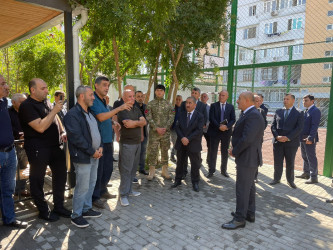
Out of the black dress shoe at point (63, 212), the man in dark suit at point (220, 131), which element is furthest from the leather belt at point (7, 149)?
the man in dark suit at point (220, 131)

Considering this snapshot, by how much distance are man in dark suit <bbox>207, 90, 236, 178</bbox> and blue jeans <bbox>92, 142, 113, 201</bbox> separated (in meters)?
2.62

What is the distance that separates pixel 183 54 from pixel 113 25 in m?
2.32

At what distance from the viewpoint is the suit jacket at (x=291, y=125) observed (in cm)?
531

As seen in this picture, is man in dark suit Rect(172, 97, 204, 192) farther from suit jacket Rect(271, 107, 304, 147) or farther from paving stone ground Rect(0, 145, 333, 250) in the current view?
suit jacket Rect(271, 107, 304, 147)

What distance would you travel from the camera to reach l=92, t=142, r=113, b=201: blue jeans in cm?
430

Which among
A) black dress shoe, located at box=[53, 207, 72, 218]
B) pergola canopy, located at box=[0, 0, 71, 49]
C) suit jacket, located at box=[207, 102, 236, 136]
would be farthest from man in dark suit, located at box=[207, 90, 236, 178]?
pergola canopy, located at box=[0, 0, 71, 49]

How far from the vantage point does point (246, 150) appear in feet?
11.8

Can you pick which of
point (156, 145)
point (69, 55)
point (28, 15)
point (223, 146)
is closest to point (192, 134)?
point (156, 145)

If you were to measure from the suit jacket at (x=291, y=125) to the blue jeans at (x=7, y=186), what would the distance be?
5.07 metres

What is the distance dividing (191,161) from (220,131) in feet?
4.46

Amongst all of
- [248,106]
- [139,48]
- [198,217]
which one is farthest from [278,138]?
[139,48]

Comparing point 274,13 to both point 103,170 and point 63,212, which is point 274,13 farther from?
point 63,212

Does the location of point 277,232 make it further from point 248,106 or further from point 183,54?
point 183,54

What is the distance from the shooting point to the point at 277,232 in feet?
12.0
